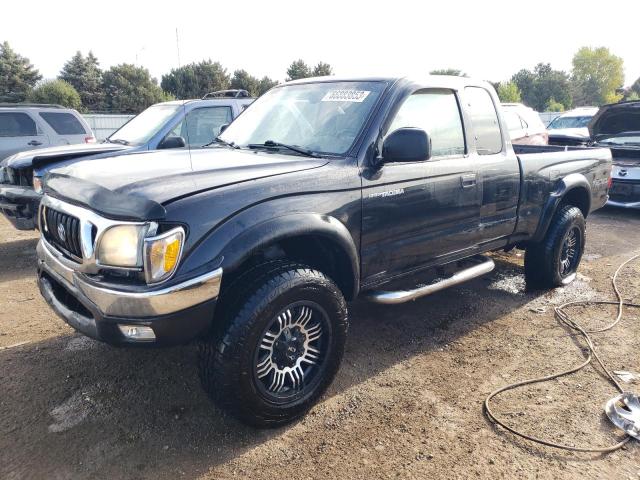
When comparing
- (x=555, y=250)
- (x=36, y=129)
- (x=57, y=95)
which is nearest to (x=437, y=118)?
(x=555, y=250)

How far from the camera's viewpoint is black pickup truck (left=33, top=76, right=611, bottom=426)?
2.39m

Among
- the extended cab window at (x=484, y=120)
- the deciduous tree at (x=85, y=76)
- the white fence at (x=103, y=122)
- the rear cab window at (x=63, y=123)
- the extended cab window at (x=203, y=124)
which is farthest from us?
the deciduous tree at (x=85, y=76)

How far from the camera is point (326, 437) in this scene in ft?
9.09

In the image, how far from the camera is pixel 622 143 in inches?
359

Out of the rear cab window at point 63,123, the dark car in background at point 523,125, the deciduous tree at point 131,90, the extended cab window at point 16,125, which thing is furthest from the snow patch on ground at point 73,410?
the deciduous tree at point 131,90

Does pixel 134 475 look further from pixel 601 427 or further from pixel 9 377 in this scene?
pixel 601 427

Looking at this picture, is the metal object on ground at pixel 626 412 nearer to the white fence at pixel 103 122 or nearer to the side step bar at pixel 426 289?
the side step bar at pixel 426 289

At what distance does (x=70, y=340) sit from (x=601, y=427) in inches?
144

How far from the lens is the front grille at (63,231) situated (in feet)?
8.54

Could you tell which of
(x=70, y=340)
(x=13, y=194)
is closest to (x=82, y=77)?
(x=13, y=194)

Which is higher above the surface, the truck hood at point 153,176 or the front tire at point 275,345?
the truck hood at point 153,176

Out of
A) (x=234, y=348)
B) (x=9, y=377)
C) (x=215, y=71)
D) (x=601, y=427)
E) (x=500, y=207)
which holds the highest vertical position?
(x=215, y=71)

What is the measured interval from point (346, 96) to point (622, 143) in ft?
25.5

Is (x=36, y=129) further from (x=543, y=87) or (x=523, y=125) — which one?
(x=543, y=87)
